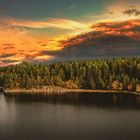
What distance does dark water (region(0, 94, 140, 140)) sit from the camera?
86.0 m

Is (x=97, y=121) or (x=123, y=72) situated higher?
(x=123, y=72)

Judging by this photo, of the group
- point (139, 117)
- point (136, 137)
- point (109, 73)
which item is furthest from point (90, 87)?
point (136, 137)

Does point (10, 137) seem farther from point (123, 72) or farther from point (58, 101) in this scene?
point (123, 72)

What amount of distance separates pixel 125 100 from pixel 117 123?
1982 inches

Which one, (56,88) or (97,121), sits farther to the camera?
(56,88)

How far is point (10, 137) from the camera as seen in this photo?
277 feet

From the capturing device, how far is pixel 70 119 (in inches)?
4178

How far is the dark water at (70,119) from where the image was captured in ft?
282

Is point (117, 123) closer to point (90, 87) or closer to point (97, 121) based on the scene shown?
point (97, 121)

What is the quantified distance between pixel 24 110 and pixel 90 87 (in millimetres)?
76662

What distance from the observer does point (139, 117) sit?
106938 mm

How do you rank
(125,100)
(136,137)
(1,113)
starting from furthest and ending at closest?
(125,100)
(1,113)
(136,137)

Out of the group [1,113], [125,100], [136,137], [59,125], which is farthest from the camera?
[125,100]

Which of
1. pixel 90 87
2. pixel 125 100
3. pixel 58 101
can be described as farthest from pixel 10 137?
pixel 90 87
